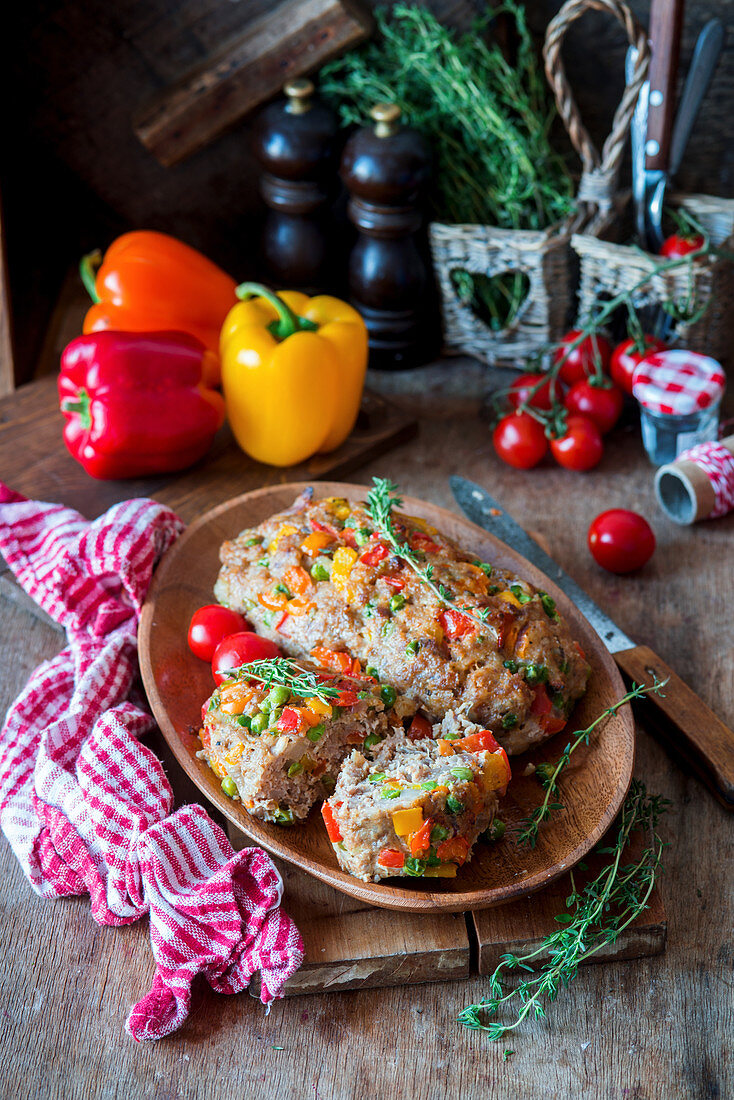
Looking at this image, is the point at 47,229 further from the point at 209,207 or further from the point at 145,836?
the point at 145,836

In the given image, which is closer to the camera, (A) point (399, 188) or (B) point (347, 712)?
(B) point (347, 712)

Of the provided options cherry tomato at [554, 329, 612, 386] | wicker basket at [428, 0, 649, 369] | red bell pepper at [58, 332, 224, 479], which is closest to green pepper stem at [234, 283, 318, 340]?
red bell pepper at [58, 332, 224, 479]

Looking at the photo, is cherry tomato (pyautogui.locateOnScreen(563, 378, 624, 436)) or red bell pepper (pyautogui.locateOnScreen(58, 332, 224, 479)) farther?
cherry tomato (pyautogui.locateOnScreen(563, 378, 624, 436))

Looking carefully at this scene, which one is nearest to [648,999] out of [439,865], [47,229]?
[439,865]

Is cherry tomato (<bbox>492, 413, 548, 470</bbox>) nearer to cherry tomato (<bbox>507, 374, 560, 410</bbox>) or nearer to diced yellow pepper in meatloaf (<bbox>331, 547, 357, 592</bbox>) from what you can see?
cherry tomato (<bbox>507, 374, 560, 410</bbox>)

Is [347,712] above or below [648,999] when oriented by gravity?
above

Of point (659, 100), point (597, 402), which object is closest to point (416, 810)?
point (597, 402)
